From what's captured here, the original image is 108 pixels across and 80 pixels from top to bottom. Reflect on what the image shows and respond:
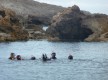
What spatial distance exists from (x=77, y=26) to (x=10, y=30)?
1867cm

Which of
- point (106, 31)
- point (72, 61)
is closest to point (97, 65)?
point (72, 61)

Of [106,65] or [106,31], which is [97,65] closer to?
[106,65]

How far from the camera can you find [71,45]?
128 metres

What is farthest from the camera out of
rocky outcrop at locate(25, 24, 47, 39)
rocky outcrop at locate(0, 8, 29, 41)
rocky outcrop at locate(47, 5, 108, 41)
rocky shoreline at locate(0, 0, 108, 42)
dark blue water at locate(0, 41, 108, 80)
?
rocky outcrop at locate(25, 24, 47, 39)

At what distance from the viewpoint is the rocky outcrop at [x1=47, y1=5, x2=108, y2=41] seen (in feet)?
443

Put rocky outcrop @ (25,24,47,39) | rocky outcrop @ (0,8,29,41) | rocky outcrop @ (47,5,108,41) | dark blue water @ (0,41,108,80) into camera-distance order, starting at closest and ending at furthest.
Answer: dark blue water @ (0,41,108,80), rocky outcrop @ (0,8,29,41), rocky outcrop @ (47,5,108,41), rocky outcrop @ (25,24,47,39)

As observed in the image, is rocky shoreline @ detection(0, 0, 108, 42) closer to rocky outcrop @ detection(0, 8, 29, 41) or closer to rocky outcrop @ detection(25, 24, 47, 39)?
rocky outcrop @ detection(0, 8, 29, 41)

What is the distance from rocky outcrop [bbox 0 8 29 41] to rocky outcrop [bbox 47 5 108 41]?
7.99 metres

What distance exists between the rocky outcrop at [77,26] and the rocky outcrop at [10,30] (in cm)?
799

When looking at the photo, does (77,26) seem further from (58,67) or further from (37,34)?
(58,67)

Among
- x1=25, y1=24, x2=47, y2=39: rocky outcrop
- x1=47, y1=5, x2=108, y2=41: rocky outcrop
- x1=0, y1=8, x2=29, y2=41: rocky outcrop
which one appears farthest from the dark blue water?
x1=25, y1=24, x2=47, y2=39: rocky outcrop

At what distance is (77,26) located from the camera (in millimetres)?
137250

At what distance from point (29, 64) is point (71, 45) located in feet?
148

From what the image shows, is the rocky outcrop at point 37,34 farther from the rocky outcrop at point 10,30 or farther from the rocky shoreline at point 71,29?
the rocky outcrop at point 10,30
